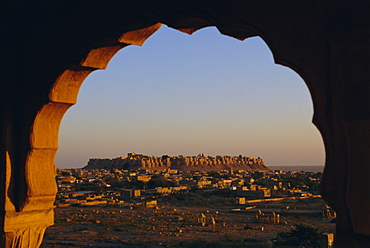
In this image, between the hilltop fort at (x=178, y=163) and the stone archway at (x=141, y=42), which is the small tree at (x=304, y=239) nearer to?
the stone archway at (x=141, y=42)

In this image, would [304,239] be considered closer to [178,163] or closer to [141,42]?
[141,42]

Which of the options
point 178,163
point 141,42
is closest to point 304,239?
point 141,42

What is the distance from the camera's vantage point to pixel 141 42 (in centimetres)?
367

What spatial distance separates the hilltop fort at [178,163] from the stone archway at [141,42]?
8401 centimetres

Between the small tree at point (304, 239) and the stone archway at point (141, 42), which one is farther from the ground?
the stone archway at point (141, 42)

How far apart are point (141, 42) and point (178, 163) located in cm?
9418

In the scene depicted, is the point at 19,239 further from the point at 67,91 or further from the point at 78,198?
the point at 78,198

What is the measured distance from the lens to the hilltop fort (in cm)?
9362

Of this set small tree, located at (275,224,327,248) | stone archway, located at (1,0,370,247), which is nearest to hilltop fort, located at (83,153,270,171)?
small tree, located at (275,224,327,248)

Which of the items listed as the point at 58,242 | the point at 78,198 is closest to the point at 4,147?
the point at 58,242

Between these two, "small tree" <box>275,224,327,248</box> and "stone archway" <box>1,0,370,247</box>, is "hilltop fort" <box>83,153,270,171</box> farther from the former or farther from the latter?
"stone archway" <box>1,0,370,247</box>

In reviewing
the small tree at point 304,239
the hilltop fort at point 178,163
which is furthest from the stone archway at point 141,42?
the hilltop fort at point 178,163

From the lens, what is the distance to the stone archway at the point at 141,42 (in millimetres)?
2492

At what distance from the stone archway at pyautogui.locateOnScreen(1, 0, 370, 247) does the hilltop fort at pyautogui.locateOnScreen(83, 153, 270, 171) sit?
8401cm
